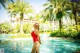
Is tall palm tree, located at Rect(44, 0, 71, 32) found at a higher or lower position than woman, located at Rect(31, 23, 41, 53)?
higher

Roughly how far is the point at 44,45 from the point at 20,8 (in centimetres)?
69

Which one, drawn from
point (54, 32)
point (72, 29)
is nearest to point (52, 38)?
point (54, 32)

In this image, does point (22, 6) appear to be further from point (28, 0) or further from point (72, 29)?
point (72, 29)

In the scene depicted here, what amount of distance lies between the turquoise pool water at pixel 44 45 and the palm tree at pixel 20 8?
0.68ft

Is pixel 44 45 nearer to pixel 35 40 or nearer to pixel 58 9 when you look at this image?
pixel 35 40

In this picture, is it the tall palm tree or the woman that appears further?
the tall palm tree

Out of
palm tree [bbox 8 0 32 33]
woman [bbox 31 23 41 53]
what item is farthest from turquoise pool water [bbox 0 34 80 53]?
palm tree [bbox 8 0 32 33]

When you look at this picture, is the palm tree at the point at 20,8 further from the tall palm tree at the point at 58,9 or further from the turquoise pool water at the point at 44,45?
the tall palm tree at the point at 58,9

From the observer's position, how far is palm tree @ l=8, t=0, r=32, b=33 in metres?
3.39

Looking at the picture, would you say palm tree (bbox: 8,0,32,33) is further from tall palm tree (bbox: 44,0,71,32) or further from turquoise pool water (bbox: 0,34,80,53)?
tall palm tree (bbox: 44,0,71,32)

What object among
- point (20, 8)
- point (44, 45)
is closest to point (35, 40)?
point (44, 45)

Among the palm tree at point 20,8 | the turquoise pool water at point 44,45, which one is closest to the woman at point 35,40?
the turquoise pool water at point 44,45

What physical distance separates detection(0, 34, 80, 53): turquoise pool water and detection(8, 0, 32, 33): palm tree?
21 cm

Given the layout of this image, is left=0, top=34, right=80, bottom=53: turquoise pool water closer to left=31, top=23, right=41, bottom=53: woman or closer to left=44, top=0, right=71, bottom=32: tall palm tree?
left=31, top=23, right=41, bottom=53: woman
